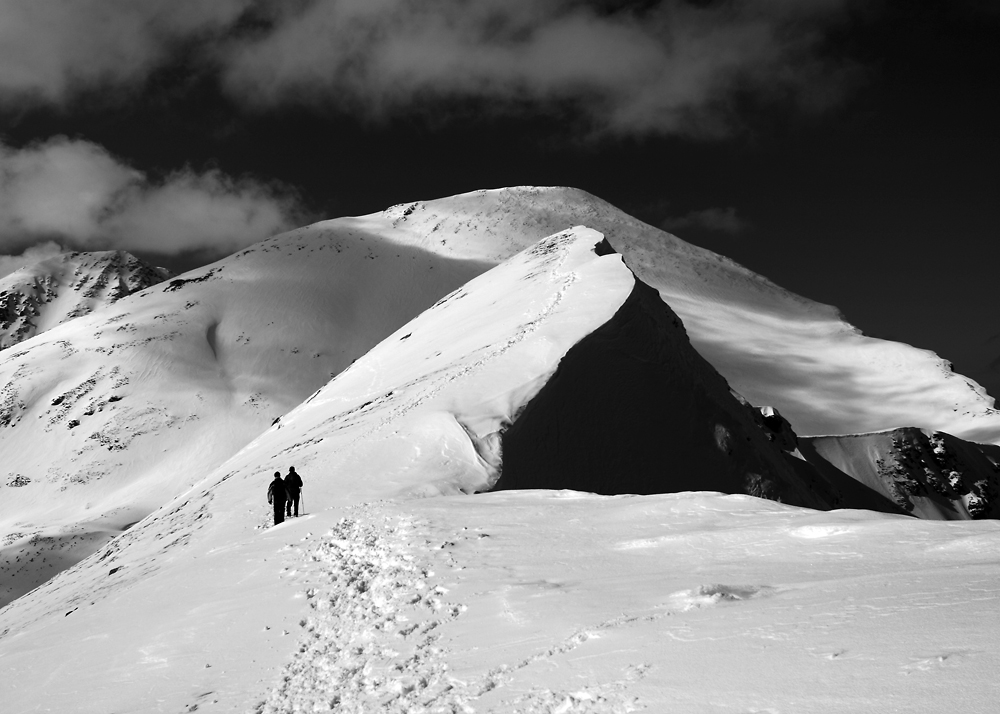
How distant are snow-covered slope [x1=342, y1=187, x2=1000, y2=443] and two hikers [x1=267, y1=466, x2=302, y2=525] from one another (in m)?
46.6

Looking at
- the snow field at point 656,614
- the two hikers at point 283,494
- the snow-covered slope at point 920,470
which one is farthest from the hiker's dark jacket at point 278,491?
the snow-covered slope at point 920,470

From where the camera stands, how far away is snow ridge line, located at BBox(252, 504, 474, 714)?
614 centimetres

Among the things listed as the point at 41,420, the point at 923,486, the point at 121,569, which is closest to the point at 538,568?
the point at 121,569

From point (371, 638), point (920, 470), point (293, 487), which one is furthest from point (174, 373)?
point (371, 638)

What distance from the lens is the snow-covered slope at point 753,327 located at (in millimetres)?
59688

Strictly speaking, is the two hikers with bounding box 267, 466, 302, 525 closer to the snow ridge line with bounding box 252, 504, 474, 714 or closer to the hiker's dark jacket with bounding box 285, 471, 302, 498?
the hiker's dark jacket with bounding box 285, 471, 302, 498

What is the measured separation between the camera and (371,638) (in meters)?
7.41

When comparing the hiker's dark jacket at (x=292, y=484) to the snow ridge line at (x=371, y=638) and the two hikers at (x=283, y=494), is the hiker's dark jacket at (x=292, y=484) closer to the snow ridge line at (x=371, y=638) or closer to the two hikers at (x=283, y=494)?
the two hikers at (x=283, y=494)

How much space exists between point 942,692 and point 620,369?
15463mm

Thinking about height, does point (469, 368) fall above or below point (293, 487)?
above

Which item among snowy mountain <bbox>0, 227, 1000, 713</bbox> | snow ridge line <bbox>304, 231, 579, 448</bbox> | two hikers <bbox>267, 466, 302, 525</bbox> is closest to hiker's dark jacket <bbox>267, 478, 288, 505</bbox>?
two hikers <bbox>267, 466, 302, 525</bbox>

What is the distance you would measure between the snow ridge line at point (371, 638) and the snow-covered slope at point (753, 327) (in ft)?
161

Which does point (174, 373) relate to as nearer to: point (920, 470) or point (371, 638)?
point (920, 470)

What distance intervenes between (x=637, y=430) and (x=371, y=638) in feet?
39.0
